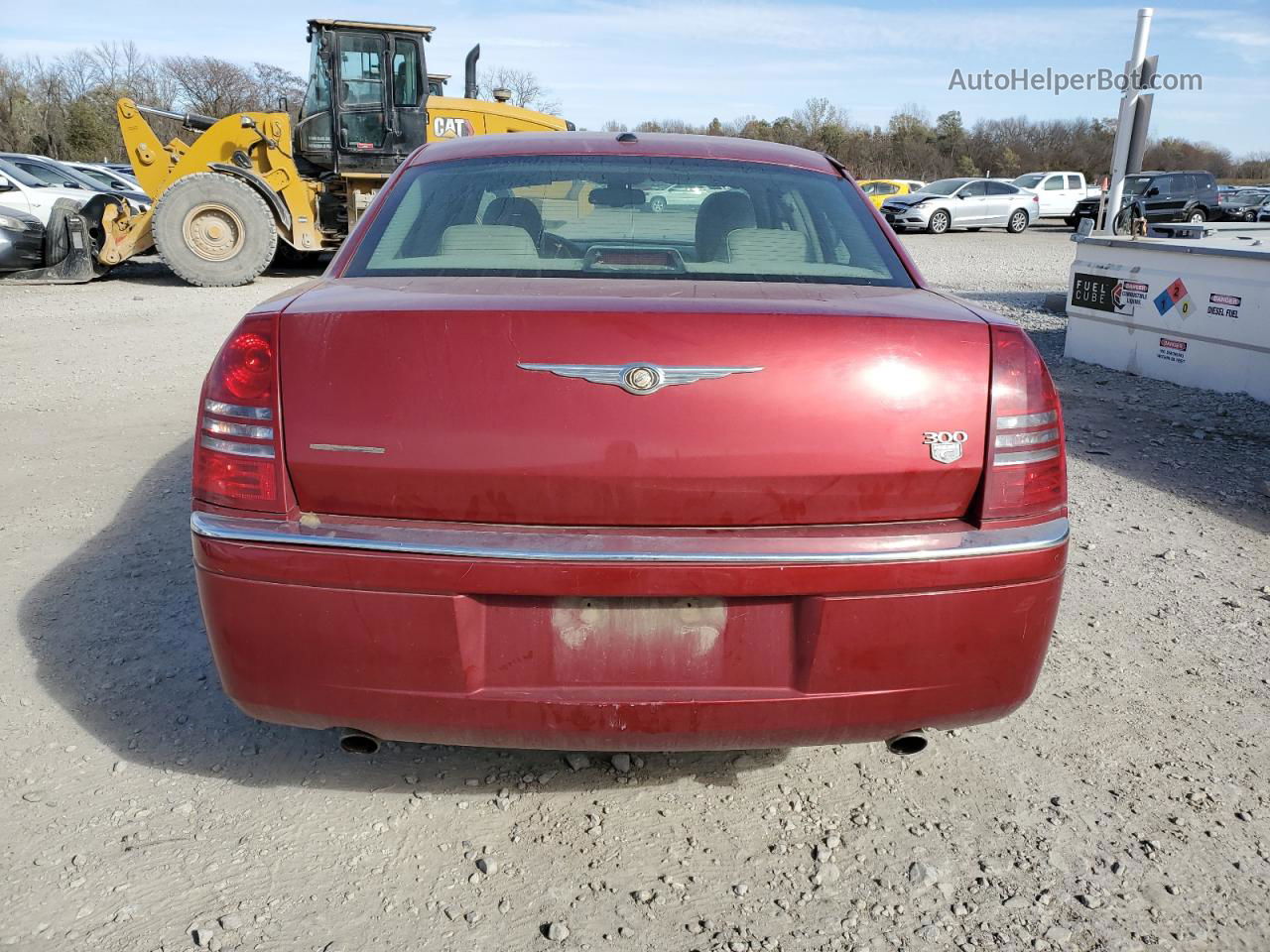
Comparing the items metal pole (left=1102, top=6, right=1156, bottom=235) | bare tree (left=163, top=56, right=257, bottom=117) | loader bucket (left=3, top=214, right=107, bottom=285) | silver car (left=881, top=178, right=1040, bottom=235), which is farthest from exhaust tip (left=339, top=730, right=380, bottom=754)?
bare tree (left=163, top=56, right=257, bottom=117)

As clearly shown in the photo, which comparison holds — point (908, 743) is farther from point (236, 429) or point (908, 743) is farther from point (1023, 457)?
point (236, 429)

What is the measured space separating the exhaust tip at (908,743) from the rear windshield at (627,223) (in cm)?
112

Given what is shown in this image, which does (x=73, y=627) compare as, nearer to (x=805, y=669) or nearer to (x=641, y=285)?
(x=641, y=285)

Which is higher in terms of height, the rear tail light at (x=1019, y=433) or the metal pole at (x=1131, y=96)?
the metal pole at (x=1131, y=96)

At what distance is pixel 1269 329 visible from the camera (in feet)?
21.1

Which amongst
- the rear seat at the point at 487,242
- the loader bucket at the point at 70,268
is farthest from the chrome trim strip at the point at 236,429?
the loader bucket at the point at 70,268

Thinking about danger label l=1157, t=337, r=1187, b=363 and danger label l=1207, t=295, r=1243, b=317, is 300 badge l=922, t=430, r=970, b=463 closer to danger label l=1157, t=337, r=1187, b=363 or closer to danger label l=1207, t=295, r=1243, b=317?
danger label l=1207, t=295, r=1243, b=317

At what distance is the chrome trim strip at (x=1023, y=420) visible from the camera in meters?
2.09

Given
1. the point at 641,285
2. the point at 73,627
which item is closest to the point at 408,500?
the point at 641,285

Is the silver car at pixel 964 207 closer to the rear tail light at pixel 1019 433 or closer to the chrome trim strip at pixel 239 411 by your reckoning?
the rear tail light at pixel 1019 433

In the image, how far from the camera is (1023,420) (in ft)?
6.91

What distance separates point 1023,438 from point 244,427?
1.63 metres

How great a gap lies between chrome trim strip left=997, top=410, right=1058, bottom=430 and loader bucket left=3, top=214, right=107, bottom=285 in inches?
546

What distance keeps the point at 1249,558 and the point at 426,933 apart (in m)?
3.69
